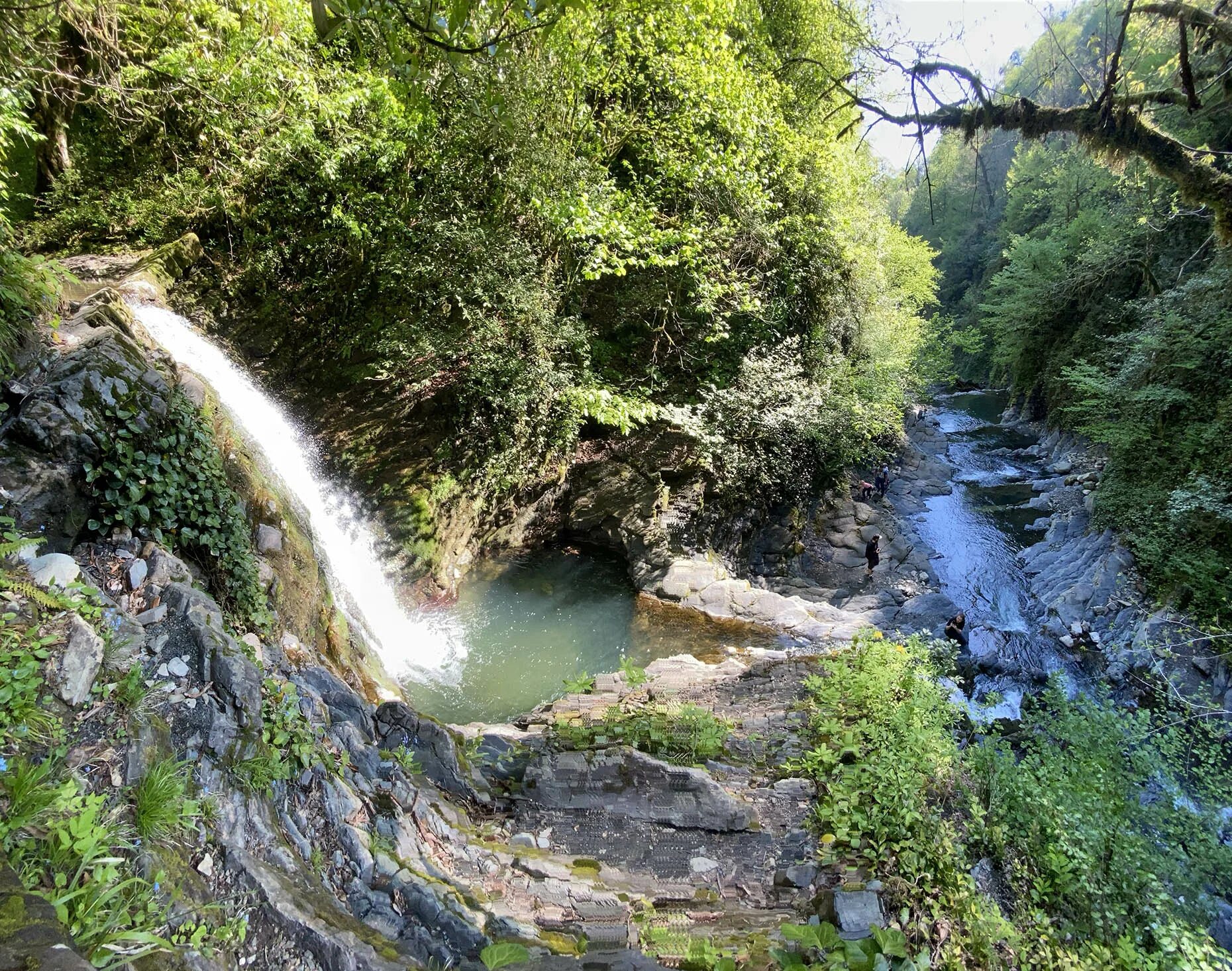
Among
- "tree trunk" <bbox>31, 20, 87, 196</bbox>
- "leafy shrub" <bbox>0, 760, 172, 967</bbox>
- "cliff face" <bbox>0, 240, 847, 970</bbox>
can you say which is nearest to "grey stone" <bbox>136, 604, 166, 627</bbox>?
"cliff face" <bbox>0, 240, 847, 970</bbox>

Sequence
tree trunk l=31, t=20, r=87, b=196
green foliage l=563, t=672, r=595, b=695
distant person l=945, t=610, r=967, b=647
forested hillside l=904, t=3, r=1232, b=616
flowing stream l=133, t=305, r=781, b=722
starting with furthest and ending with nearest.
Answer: distant person l=945, t=610, r=967, b=647, tree trunk l=31, t=20, r=87, b=196, forested hillside l=904, t=3, r=1232, b=616, flowing stream l=133, t=305, r=781, b=722, green foliage l=563, t=672, r=595, b=695

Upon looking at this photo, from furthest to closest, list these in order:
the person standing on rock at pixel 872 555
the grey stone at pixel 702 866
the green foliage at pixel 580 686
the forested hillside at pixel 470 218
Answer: the person standing on rock at pixel 872 555, the forested hillside at pixel 470 218, the green foliage at pixel 580 686, the grey stone at pixel 702 866

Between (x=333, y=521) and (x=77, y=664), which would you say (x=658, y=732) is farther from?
(x=333, y=521)

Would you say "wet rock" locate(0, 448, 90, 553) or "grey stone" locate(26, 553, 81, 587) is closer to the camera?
"grey stone" locate(26, 553, 81, 587)

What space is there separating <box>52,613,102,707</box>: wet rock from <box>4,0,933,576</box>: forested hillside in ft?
21.4

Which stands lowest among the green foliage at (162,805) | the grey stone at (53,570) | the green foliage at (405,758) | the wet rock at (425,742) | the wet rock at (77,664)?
the wet rock at (425,742)

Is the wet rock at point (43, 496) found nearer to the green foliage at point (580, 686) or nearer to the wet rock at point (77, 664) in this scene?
the wet rock at point (77, 664)

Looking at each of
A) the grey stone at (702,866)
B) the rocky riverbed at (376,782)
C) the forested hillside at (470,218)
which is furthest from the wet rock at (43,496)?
the forested hillside at (470,218)

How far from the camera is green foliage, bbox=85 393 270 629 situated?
11.8ft

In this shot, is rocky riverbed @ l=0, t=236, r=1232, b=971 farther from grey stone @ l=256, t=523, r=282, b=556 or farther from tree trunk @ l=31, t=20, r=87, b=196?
tree trunk @ l=31, t=20, r=87, b=196

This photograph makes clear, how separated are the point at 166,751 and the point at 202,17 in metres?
9.60

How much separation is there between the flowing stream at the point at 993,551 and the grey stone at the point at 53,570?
9840 mm

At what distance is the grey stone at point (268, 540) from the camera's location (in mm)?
5078

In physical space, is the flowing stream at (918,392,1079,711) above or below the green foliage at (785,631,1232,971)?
below
